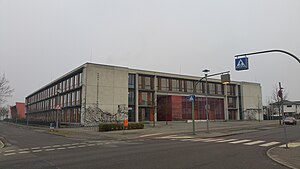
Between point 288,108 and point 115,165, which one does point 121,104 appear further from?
point 288,108

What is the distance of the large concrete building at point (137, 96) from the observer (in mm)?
47219

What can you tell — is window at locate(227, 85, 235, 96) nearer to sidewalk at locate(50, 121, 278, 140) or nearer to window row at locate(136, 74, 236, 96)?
window row at locate(136, 74, 236, 96)

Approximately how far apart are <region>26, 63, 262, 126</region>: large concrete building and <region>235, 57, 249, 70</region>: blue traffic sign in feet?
79.0

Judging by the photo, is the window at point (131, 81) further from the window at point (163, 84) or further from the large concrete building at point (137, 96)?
the window at point (163, 84)

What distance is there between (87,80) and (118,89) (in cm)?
655

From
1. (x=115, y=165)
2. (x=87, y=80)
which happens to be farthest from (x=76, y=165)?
(x=87, y=80)

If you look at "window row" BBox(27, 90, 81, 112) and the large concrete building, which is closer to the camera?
the large concrete building

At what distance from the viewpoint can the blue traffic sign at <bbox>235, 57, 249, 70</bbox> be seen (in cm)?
1427

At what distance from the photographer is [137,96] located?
5434cm

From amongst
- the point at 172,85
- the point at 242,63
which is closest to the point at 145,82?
the point at 172,85

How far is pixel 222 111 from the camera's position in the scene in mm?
69062

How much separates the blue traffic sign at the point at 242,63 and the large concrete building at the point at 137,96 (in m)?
24.1

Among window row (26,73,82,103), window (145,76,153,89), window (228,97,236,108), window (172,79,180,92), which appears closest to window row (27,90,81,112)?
window row (26,73,82,103)

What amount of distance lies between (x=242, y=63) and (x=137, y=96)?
134 feet
